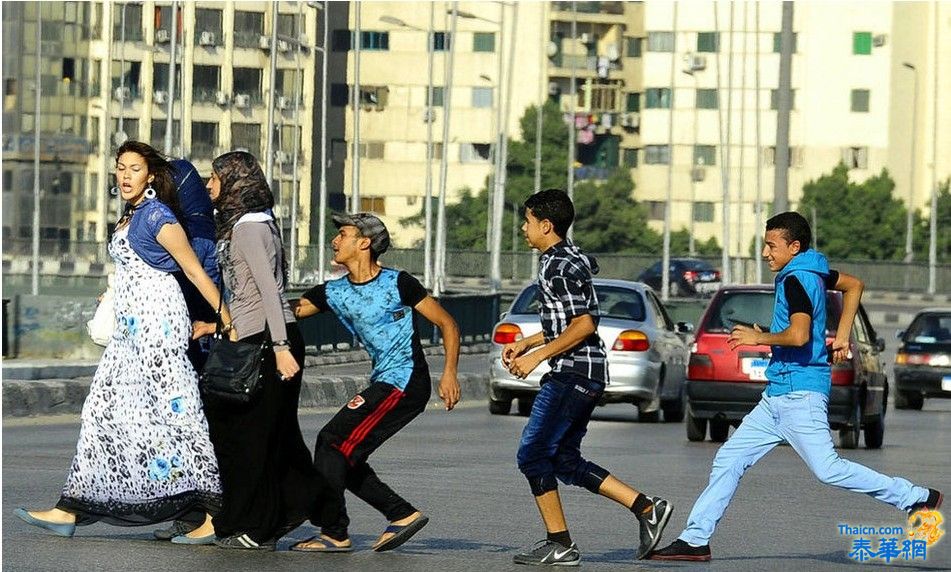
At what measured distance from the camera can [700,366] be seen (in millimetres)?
19516

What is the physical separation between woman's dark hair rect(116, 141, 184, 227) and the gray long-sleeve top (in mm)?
369

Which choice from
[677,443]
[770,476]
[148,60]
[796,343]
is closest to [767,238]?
[796,343]

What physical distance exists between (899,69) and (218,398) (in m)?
109

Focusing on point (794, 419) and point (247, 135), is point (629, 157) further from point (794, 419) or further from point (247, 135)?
point (794, 419)

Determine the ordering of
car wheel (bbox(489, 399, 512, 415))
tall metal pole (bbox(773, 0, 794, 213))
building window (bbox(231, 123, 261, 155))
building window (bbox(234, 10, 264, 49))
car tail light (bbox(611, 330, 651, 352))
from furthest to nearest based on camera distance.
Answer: building window (bbox(231, 123, 261, 155)), building window (bbox(234, 10, 264, 49)), tall metal pole (bbox(773, 0, 794, 213)), car wheel (bbox(489, 399, 512, 415)), car tail light (bbox(611, 330, 651, 352))

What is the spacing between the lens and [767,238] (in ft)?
32.2

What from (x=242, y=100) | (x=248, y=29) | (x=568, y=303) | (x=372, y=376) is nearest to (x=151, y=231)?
(x=372, y=376)

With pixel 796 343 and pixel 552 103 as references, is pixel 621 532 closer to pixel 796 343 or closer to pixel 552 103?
pixel 796 343

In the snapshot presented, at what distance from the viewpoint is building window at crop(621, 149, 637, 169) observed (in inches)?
4833

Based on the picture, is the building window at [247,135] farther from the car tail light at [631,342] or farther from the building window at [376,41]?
the car tail light at [631,342]

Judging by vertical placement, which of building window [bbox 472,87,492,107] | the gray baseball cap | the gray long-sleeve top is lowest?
the gray long-sleeve top

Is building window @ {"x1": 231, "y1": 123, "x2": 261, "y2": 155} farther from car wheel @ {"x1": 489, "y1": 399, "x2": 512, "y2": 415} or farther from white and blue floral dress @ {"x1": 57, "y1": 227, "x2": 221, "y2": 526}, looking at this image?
white and blue floral dress @ {"x1": 57, "y1": 227, "x2": 221, "y2": 526}

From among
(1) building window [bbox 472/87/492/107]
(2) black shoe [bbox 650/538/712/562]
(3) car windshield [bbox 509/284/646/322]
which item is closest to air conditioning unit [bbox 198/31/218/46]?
(1) building window [bbox 472/87/492/107]

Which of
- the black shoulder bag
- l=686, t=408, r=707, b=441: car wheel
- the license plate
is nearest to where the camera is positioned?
the black shoulder bag
